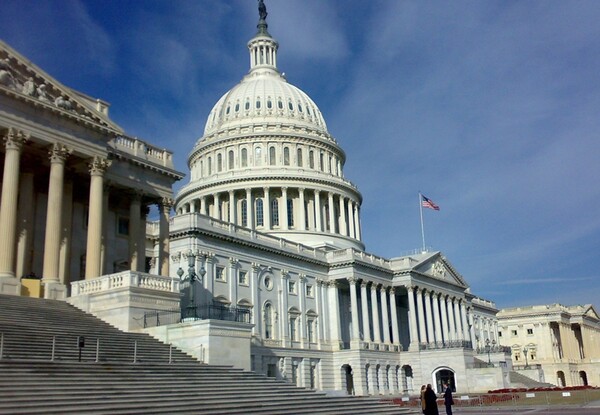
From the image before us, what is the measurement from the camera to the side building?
143m

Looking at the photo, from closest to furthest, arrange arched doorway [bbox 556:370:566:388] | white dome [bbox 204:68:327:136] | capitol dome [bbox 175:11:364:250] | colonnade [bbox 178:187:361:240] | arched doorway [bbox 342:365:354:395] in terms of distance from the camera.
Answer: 1. arched doorway [bbox 342:365:354:395]
2. colonnade [bbox 178:187:361:240]
3. capitol dome [bbox 175:11:364:250]
4. white dome [bbox 204:68:327:136]
5. arched doorway [bbox 556:370:566:388]

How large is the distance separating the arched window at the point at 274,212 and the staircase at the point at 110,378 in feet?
198

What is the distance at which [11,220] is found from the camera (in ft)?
120

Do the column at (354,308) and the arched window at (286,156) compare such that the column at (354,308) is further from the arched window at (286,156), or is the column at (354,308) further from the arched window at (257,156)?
the arched window at (257,156)

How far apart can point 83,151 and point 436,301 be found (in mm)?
63520

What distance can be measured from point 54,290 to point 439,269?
67.5m

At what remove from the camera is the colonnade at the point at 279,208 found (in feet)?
315

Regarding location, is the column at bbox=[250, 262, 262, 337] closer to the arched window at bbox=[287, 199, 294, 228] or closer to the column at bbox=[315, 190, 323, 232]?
the arched window at bbox=[287, 199, 294, 228]

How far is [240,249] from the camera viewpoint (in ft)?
219

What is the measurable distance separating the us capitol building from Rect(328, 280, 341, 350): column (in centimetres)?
16

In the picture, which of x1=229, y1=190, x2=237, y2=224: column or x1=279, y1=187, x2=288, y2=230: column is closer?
x1=279, y1=187, x2=288, y2=230: column

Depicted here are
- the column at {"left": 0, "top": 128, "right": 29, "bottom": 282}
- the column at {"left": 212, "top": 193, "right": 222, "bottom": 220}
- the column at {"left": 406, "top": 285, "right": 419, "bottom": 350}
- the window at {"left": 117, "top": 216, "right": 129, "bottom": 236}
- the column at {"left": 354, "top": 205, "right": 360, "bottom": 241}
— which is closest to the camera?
the column at {"left": 0, "top": 128, "right": 29, "bottom": 282}

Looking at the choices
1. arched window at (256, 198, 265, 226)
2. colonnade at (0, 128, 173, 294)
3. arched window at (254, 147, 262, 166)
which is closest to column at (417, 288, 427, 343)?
arched window at (256, 198, 265, 226)

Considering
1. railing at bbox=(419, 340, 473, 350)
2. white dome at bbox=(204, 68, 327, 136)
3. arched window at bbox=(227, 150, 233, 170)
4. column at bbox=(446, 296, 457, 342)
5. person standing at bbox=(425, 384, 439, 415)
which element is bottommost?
person standing at bbox=(425, 384, 439, 415)
